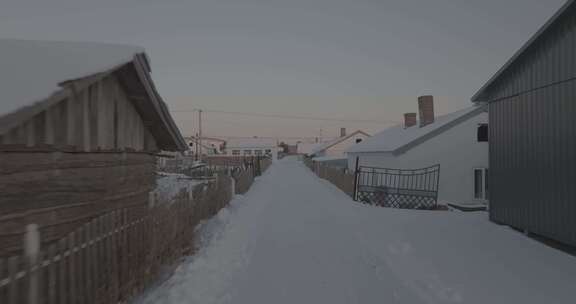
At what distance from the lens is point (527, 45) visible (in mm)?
7512

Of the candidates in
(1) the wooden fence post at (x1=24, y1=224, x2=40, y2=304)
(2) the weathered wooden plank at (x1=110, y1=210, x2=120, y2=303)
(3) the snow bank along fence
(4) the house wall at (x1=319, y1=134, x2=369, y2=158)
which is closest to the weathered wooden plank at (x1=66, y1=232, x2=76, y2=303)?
(3) the snow bank along fence

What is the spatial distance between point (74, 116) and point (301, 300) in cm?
438

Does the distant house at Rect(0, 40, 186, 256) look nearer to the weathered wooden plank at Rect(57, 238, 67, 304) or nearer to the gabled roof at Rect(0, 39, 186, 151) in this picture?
the gabled roof at Rect(0, 39, 186, 151)

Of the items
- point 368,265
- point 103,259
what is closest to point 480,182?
point 368,265

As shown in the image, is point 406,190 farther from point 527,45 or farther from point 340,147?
point 340,147

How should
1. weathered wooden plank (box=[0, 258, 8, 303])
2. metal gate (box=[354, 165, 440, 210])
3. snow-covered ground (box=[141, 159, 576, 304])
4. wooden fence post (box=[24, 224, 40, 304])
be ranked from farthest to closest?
metal gate (box=[354, 165, 440, 210]) → snow-covered ground (box=[141, 159, 576, 304]) → wooden fence post (box=[24, 224, 40, 304]) → weathered wooden plank (box=[0, 258, 8, 303])

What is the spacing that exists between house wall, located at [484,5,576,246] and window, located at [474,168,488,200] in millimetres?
6574

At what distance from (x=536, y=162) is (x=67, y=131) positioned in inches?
381

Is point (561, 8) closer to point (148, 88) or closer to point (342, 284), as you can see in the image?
point (342, 284)

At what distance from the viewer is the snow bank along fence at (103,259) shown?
2.74m

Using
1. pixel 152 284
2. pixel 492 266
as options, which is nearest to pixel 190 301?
pixel 152 284

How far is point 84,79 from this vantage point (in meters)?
4.02

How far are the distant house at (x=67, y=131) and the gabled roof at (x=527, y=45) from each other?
8.74 metres

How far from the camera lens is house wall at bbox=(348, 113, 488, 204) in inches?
585
